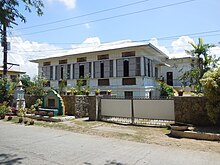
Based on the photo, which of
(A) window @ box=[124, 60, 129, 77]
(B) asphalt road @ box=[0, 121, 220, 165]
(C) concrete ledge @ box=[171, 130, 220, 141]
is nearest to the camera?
(B) asphalt road @ box=[0, 121, 220, 165]

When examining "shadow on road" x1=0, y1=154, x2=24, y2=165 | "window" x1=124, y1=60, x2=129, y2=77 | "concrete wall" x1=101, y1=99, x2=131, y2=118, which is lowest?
"shadow on road" x1=0, y1=154, x2=24, y2=165

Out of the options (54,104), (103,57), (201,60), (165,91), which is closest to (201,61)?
(201,60)

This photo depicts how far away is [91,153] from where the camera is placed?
6.02 meters

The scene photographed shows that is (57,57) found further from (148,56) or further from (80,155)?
(80,155)

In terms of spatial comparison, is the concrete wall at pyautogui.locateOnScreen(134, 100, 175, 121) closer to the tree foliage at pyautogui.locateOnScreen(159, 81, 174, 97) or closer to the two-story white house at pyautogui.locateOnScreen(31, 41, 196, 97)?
the two-story white house at pyautogui.locateOnScreen(31, 41, 196, 97)

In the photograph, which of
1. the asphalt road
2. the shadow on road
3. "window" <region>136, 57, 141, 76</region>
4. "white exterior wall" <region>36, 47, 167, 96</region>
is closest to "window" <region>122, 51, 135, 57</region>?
"white exterior wall" <region>36, 47, 167, 96</region>

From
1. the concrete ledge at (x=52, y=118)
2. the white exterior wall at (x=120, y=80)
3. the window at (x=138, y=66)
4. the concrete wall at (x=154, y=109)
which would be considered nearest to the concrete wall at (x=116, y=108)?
the concrete wall at (x=154, y=109)

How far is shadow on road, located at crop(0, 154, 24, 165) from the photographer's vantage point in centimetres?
513

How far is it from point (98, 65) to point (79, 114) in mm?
7289

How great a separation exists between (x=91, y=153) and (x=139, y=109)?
216 inches

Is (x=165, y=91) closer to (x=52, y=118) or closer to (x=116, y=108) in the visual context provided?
(x=116, y=108)

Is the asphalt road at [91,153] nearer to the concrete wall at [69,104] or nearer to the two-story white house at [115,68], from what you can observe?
the concrete wall at [69,104]

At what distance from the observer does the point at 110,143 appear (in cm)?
725

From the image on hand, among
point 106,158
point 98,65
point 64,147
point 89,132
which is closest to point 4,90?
point 98,65
